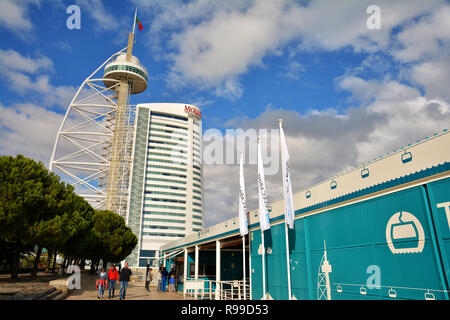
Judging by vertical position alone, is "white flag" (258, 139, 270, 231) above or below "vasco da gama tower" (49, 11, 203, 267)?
below

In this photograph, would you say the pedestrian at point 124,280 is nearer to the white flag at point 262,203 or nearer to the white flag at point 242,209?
the white flag at point 242,209

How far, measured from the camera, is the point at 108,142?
300 ft

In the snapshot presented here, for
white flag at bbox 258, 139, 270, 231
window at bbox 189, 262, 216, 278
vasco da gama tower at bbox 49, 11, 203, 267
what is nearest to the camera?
white flag at bbox 258, 139, 270, 231

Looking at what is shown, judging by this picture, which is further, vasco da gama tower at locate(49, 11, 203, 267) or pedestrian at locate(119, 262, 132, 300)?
vasco da gama tower at locate(49, 11, 203, 267)

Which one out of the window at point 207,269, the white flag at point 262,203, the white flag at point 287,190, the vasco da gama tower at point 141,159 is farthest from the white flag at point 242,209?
the vasco da gama tower at point 141,159

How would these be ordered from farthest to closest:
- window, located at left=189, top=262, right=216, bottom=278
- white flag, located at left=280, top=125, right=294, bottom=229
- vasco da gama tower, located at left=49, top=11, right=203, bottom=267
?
vasco da gama tower, located at left=49, top=11, right=203, bottom=267 → window, located at left=189, top=262, right=216, bottom=278 → white flag, located at left=280, top=125, right=294, bottom=229

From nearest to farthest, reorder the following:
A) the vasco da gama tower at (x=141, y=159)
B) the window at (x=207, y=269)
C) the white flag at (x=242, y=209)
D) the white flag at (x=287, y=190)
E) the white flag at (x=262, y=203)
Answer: the white flag at (x=287, y=190), the white flag at (x=262, y=203), the white flag at (x=242, y=209), the window at (x=207, y=269), the vasco da gama tower at (x=141, y=159)

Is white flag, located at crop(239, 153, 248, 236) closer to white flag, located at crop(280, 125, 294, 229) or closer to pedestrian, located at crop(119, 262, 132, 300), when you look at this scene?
white flag, located at crop(280, 125, 294, 229)

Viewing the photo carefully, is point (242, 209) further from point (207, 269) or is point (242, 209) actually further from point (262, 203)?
point (207, 269)

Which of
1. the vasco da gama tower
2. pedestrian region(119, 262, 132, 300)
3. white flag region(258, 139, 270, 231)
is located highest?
the vasco da gama tower

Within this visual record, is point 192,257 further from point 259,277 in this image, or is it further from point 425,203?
point 425,203

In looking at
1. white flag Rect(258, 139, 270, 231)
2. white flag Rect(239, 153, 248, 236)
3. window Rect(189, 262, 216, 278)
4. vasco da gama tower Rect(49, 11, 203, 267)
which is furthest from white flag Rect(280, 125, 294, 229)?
vasco da gama tower Rect(49, 11, 203, 267)
